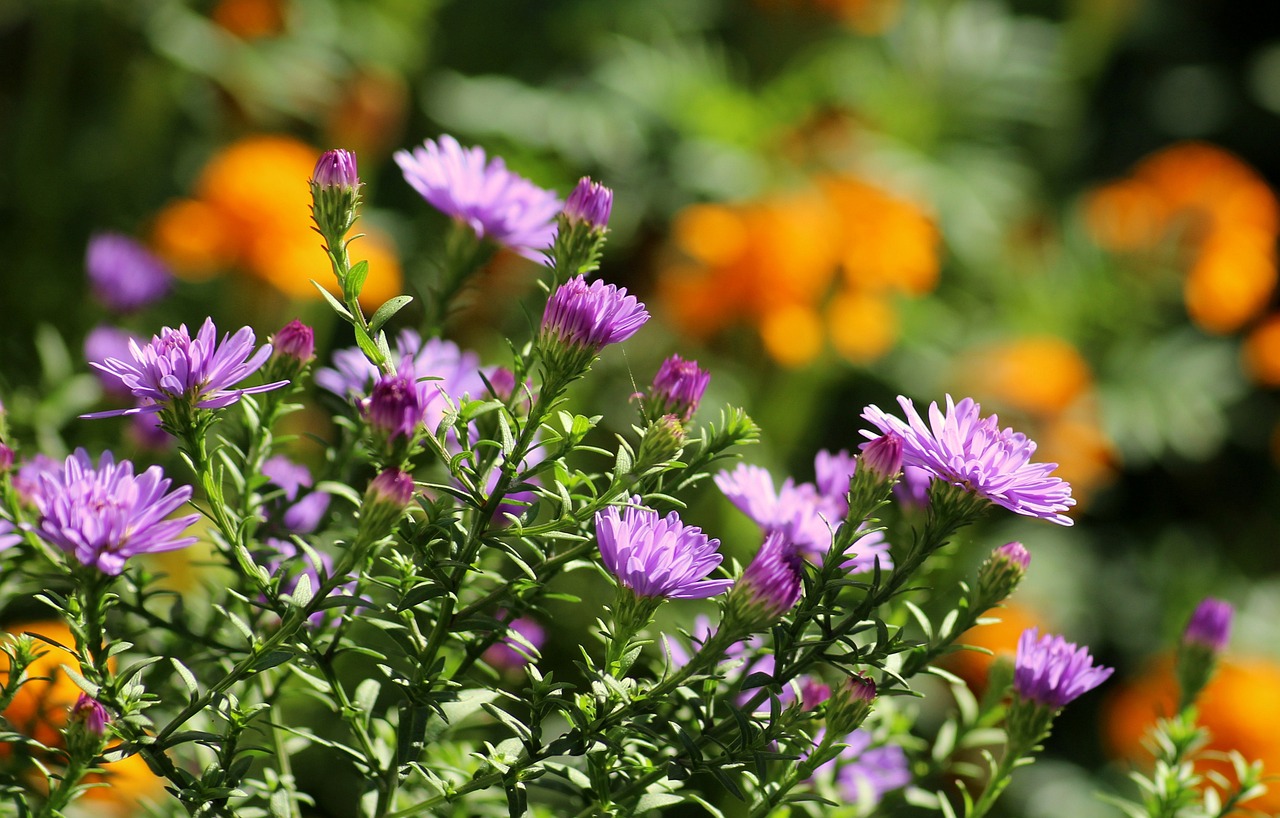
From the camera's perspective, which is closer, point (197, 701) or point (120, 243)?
point (197, 701)

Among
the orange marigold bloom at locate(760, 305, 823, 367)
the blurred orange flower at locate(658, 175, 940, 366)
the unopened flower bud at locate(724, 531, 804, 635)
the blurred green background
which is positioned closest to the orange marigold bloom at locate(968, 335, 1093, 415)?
the blurred green background

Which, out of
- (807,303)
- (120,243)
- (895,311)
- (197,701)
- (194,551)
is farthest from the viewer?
(895,311)

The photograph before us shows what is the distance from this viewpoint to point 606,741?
0.35m

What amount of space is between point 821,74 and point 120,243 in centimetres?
117

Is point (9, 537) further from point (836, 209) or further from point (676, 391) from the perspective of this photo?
point (836, 209)

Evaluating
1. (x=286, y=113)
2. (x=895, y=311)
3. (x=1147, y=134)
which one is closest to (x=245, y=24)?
(x=286, y=113)

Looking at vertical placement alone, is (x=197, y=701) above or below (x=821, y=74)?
below

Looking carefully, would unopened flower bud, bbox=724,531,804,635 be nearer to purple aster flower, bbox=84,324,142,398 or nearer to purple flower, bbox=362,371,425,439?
purple flower, bbox=362,371,425,439

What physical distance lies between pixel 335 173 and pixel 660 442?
0.13m

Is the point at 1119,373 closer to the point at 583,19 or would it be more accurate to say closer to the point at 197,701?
the point at 583,19

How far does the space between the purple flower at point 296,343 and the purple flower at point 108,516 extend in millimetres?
70

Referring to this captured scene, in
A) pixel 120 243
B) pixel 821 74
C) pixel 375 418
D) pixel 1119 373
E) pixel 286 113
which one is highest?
pixel 821 74

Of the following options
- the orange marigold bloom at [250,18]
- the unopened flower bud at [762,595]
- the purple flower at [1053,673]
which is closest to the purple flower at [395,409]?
the unopened flower bud at [762,595]

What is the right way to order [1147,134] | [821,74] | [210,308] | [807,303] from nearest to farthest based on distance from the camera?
[807,303] → [210,308] → [821,74] → [1147,134]
